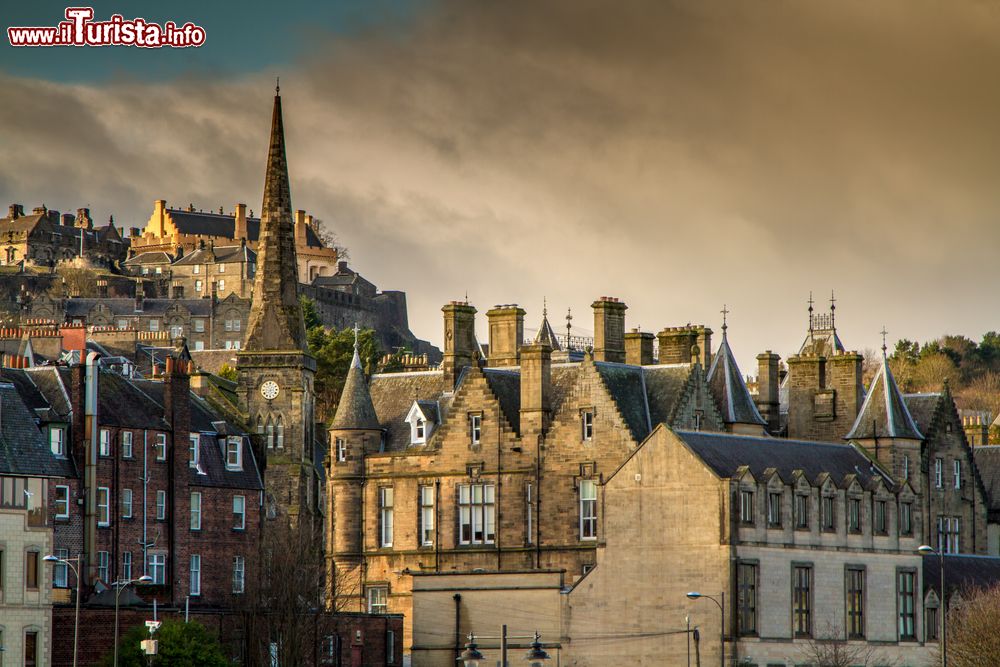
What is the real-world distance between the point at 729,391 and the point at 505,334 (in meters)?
11.9

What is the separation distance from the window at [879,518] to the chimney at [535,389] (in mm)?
14268

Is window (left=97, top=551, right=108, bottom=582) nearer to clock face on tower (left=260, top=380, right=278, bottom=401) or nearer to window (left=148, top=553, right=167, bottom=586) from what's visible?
window (left=148, top=553, right=167, bottom=586)

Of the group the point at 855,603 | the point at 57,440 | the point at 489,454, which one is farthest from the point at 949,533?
the point at 57,440

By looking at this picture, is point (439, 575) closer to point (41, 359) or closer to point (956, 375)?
point (41, 359)

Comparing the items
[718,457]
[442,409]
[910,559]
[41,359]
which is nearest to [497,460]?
[442,409]

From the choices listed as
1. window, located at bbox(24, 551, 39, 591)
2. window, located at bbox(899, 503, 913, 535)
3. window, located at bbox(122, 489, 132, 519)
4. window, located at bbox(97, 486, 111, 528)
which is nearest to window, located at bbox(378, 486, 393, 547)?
window, located at bbox(122, 489, 132, 519)

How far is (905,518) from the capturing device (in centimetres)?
9025

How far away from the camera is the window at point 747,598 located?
82.1m

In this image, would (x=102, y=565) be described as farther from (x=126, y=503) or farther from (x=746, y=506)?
(x=746, y=506)

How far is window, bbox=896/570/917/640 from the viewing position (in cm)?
8856

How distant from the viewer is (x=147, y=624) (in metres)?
75.8

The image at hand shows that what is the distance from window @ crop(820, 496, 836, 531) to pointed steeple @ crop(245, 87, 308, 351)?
2849cm

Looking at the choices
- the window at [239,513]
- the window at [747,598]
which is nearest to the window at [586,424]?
the window at [747,598]

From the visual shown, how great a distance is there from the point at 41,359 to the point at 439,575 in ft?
202
